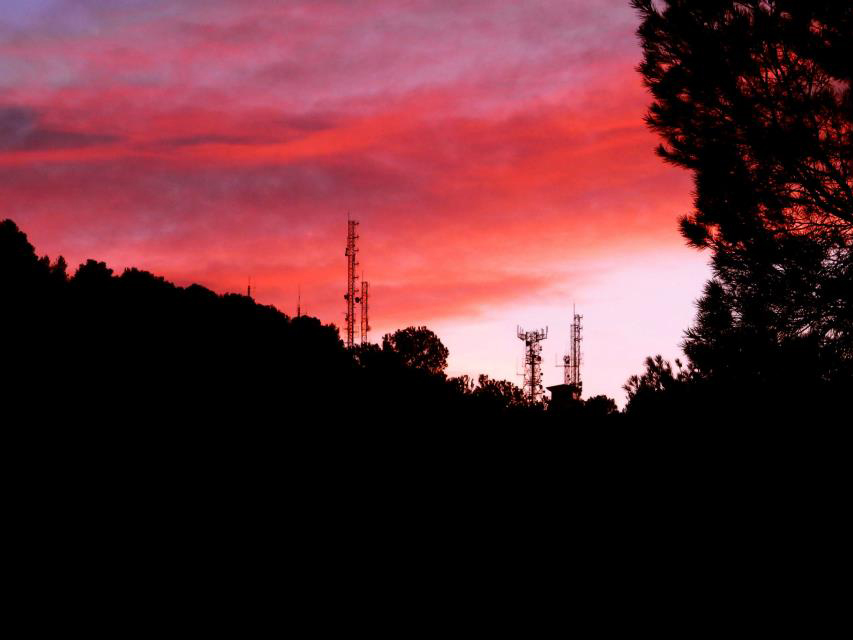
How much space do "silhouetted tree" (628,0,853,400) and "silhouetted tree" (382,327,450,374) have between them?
161ft

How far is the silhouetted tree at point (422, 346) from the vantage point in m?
62.6

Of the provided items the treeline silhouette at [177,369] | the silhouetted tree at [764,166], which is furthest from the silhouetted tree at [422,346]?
the silhouetted tree at [764,166]

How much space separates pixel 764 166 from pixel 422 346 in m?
50.8

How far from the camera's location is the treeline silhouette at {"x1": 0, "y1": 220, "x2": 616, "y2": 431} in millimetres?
12312

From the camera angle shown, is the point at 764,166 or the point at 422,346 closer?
the point at 764,166

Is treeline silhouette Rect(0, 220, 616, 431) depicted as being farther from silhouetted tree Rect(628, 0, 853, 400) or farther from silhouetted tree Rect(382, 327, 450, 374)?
silhouetted tree Rect(382, 327, 450, 374)

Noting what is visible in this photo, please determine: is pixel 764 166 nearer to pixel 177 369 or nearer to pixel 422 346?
pixel 177 369

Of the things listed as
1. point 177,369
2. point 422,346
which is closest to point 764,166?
point 177,369

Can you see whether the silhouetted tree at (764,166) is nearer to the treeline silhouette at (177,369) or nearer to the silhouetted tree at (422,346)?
the treeline silhouette at (177,369)

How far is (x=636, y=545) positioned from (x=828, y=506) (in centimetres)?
224

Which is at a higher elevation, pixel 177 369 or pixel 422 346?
pixel 422 346

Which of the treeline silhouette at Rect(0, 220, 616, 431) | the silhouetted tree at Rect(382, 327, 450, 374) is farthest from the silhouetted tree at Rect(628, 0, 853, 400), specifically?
the silhouetted tree at Rect(382, 327, 450, 374)

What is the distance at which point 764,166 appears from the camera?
42.0ft

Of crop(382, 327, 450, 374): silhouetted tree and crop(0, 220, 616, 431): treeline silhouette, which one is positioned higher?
crop(382, 327, 450, 374): silhouetted tree
